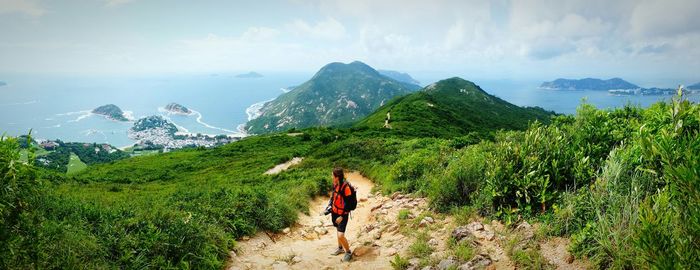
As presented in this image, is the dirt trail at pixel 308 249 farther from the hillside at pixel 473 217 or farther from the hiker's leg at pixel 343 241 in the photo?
the hiker's leg at pixel 343 241

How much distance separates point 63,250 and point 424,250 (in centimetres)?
713

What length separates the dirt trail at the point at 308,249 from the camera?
888 centimetres

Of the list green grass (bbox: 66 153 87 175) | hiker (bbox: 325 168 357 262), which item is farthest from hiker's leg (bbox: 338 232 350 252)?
green grass (bbox: 66 153 87 175)

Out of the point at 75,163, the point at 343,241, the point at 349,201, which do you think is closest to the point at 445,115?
the point at 349,201

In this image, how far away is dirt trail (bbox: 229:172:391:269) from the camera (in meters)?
8.88

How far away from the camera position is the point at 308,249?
10.4m

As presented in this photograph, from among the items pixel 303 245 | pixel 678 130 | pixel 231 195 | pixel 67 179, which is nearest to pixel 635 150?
pixel 678 130

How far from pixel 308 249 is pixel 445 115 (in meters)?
80.2

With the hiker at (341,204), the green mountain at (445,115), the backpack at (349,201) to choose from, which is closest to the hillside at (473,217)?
the hiker at (341,204)

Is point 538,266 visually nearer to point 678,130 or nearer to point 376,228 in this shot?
point 678,130

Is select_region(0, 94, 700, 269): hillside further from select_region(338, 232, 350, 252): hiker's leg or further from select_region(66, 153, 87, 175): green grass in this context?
select_region(66, 153, 87, 175): green grass

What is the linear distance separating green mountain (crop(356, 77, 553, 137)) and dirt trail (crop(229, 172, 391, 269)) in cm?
4603

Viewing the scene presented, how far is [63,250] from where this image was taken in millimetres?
6199

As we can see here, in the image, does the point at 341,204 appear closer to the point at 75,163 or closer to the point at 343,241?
the point at 343,241
